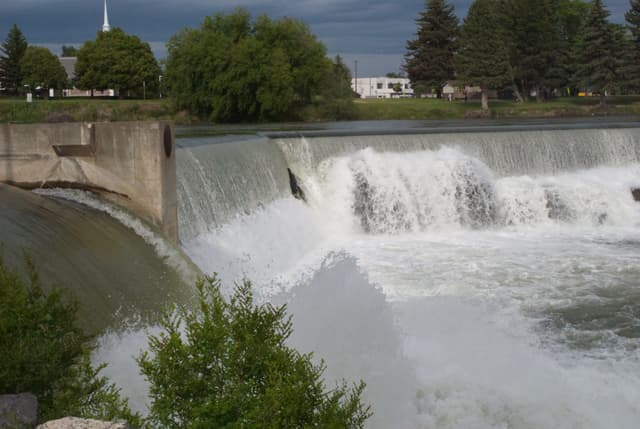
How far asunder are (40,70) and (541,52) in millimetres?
36932

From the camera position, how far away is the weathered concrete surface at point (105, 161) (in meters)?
10.4

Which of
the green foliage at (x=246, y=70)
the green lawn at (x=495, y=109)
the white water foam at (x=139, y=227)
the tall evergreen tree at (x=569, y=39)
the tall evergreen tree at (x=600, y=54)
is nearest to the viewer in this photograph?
the white water foam at (x=139, y=227)

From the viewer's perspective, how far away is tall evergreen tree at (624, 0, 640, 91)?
48844mm

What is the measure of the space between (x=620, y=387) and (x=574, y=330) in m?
1.92

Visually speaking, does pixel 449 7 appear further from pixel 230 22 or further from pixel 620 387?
pixel 620 387

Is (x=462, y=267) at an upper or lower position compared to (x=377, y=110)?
lower

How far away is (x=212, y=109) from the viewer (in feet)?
133

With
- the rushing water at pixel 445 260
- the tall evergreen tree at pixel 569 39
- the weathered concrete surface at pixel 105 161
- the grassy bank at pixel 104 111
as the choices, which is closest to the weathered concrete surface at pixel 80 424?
the rushing water at pixel 445 260

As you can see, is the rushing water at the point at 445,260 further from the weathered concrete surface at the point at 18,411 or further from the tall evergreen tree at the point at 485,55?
the tall evergreen tree at the point at 485,55

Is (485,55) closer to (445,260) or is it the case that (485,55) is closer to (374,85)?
(445,260)

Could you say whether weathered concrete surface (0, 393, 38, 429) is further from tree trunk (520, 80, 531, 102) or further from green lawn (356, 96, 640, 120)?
tree trunk (520, 80, 531, 102)

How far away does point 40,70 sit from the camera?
63.3m

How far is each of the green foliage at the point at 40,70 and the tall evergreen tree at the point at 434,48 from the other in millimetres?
27095

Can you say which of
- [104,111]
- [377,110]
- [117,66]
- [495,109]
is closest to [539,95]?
[495,109]
